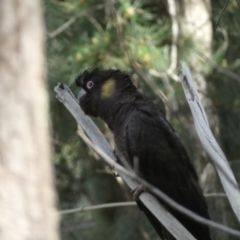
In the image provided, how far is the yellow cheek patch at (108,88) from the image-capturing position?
476 cm

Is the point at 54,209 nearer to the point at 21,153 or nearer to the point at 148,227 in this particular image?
the point at 21,153

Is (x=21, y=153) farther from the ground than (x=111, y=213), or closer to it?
→ farther from the ground

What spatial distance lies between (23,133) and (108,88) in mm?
2354

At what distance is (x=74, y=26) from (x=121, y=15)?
36.7 inches

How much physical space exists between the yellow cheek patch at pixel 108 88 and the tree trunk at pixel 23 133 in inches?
88.6

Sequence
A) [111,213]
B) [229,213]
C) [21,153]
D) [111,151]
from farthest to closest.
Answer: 1. [111,213]
2. [229,213]
3. [111,151]
4. [21,153]

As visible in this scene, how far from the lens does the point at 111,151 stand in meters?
4.12

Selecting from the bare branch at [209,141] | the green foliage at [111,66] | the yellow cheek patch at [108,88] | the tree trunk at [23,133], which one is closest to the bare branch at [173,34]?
the green foliage at [111,66]

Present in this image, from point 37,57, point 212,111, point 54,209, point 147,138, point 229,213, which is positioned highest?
point 37,57

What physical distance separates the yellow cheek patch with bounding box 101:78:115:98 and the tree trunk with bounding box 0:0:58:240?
7.39 ft

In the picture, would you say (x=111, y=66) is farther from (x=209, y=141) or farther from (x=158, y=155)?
(x=209, y=141)

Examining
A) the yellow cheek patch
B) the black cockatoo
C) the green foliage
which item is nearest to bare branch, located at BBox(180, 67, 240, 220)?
the black cockatoo

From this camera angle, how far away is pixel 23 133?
2447mm

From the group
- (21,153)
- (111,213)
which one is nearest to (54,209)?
(21,153)
